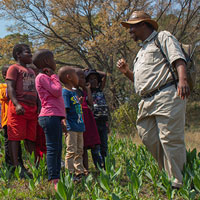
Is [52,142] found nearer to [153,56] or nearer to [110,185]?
[110,185]

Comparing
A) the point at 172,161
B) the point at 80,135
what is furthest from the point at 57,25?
the point at 172,161

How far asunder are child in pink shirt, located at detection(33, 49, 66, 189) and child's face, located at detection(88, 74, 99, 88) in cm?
101

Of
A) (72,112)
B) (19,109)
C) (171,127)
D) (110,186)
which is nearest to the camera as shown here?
(110,186)

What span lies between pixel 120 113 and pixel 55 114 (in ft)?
19.5

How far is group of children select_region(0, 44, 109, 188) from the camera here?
2.84 meters

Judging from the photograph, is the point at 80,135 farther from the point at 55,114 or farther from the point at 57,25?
the point at 57,25

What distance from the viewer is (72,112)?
129 inches

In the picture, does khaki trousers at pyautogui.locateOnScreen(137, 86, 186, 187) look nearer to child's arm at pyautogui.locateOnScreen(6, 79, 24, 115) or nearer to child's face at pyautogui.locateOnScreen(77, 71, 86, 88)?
child's face at pyautogui.locateOnScreen(77, 71, 86, 88)

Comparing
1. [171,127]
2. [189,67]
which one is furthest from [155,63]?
[171,127]

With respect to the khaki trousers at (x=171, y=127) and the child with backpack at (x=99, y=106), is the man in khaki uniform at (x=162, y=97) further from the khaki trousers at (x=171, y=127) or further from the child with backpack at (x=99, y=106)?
the child with backpack at (x=99, y=106)

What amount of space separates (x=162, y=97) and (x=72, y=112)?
3.57ft

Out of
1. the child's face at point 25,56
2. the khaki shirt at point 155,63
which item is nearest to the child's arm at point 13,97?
the child's face at point 25,56

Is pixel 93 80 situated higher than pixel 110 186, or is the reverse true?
pixel 93 80

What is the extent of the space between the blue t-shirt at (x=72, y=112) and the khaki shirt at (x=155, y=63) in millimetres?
775
